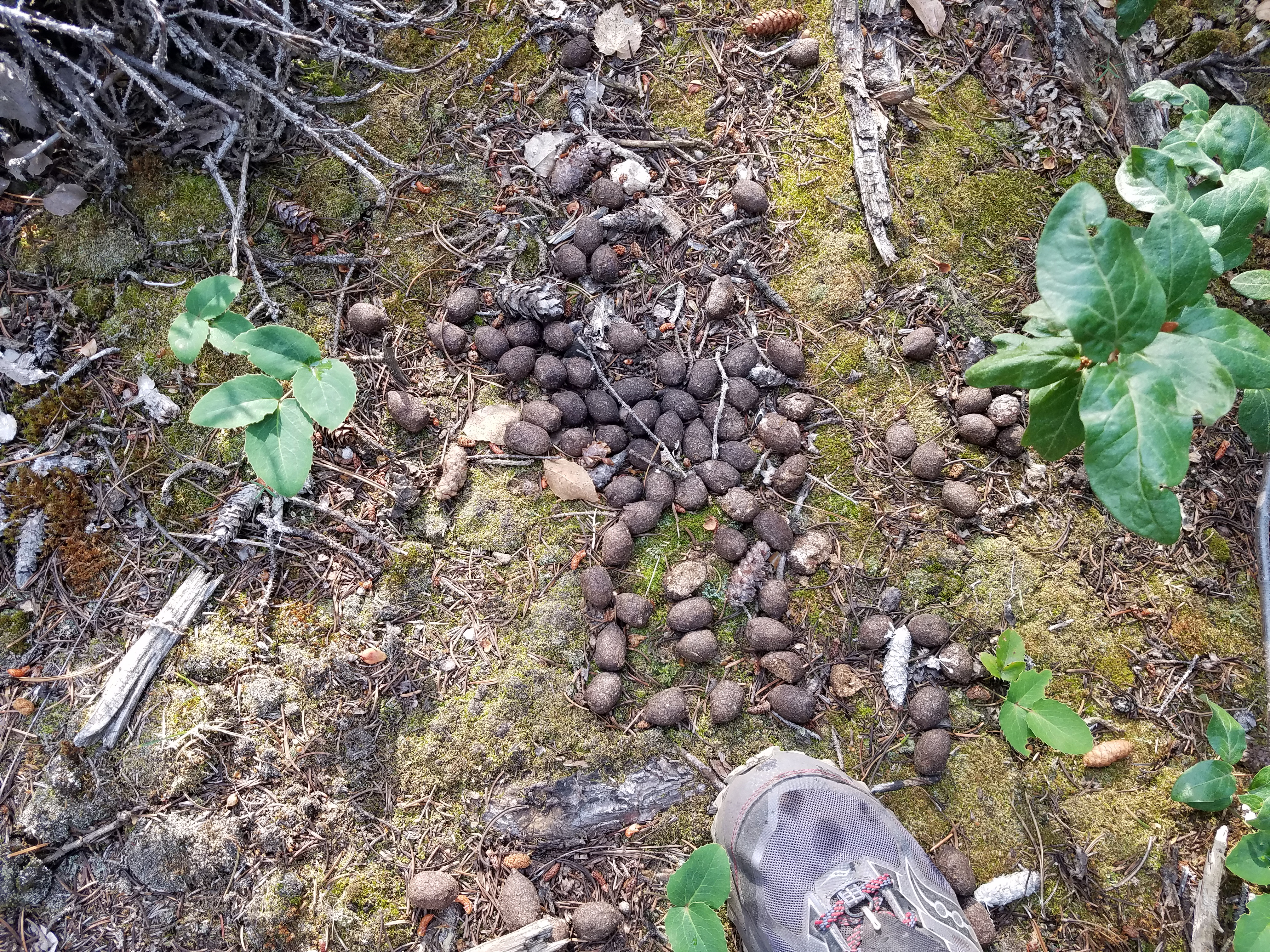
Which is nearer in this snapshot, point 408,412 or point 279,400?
point 279,400

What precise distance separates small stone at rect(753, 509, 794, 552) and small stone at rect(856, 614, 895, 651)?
1.56ft

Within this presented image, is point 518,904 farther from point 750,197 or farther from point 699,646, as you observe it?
point 750,197

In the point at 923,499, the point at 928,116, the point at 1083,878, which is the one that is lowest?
the point at 1083,878

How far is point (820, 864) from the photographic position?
308 cm

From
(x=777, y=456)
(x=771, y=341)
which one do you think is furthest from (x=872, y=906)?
(x=771, y=341)

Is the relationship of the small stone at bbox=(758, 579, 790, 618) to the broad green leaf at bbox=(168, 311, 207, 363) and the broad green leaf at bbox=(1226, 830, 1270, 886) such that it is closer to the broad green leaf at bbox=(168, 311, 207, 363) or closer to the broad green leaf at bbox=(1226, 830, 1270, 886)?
the broad green leaf at bbox=(1226, 830, 1270, 886)

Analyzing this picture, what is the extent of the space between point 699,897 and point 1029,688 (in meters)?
1.61

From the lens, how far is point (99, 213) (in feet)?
11.2

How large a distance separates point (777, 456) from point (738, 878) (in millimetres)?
1866

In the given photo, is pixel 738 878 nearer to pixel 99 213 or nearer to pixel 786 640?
pixel 786 640

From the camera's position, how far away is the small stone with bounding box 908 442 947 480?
3410 mm

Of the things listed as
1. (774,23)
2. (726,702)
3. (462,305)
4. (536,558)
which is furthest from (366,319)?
(774,23)

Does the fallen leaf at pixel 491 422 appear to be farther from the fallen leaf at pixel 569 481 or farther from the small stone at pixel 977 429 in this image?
the small stone at pixel 977 429

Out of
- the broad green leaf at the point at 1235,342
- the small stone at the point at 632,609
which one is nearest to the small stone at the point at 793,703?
the small stone at the point at 632,609
